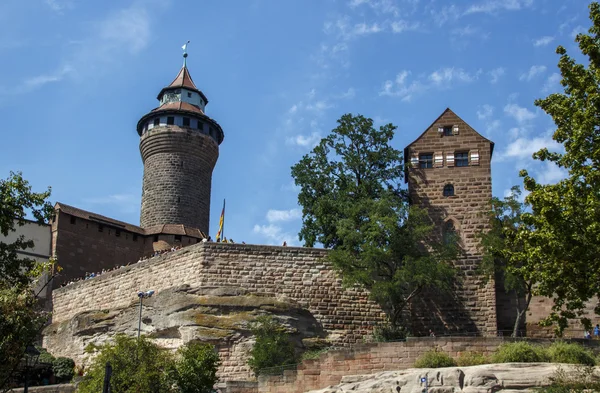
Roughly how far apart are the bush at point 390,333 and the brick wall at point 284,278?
0.76 m

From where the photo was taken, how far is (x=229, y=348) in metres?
33.0

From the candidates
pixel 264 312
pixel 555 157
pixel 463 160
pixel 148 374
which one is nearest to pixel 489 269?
pixel 463 160

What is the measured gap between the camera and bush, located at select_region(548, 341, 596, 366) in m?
25.4

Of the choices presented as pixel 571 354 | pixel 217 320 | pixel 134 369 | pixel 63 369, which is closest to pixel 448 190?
pixel 217 320

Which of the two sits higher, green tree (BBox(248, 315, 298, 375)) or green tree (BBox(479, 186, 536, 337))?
green tree (BBox(479, 186, 536, 337))

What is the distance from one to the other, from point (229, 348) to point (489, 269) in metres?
10.2

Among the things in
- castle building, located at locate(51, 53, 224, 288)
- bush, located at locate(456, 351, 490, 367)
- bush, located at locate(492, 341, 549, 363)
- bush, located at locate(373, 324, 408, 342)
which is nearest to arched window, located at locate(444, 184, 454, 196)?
bush, located at locate(373, 324, 408, 342)

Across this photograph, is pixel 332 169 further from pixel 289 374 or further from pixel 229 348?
pixel 289 374

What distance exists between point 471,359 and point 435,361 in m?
1.10

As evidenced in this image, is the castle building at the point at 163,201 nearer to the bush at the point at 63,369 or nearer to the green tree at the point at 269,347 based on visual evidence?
the bush at the point at 63,369

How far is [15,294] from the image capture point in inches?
867

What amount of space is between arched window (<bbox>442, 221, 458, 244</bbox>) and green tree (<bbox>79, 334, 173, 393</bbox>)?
43.9 feet

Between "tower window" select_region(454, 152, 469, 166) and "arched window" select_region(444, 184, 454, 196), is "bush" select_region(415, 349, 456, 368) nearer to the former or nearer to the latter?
"arched window" select_region(444, 184, 454, 196)

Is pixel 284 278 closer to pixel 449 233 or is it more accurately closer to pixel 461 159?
pixel 449 233
